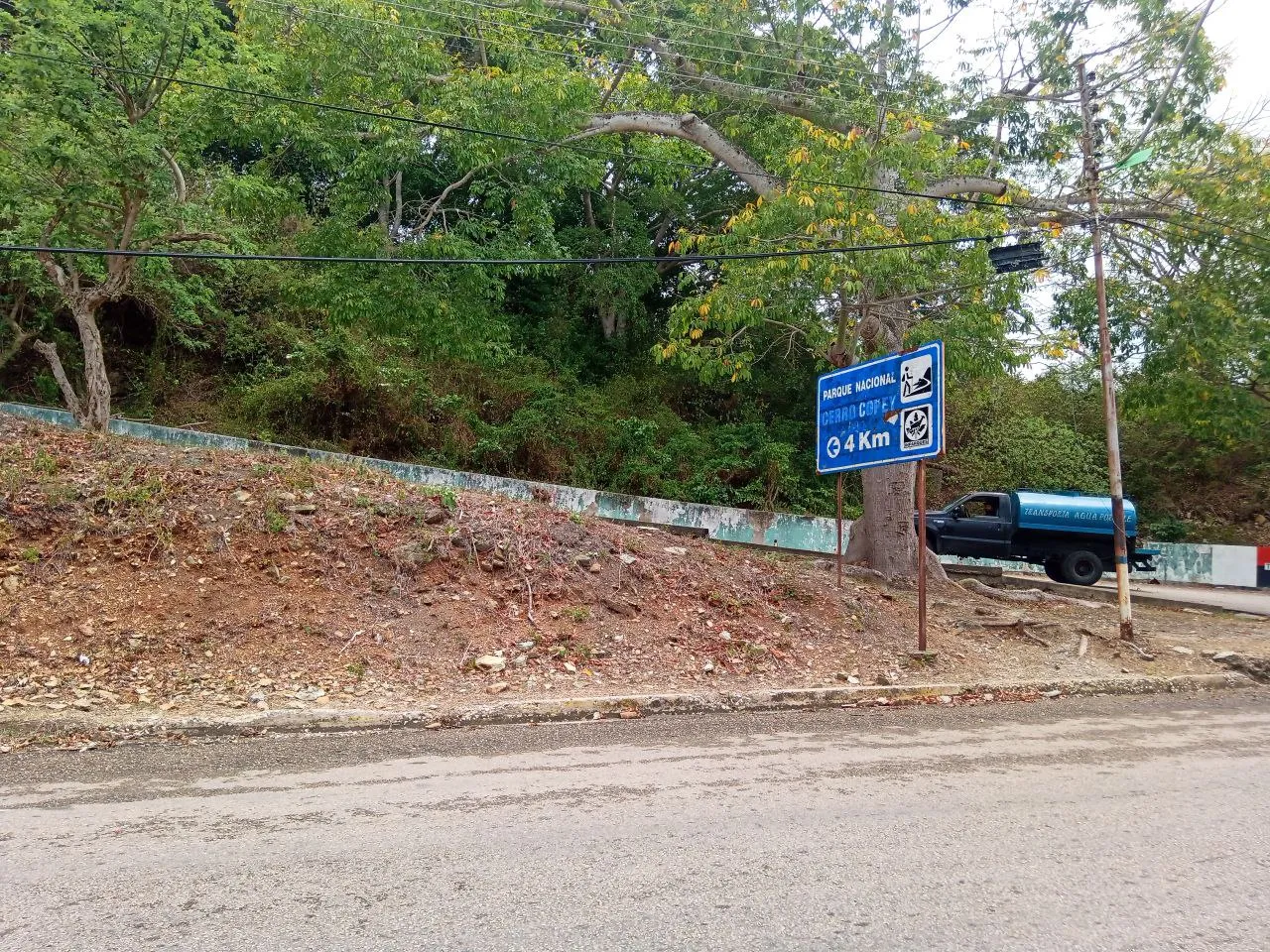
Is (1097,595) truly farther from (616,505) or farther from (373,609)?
(373,609)

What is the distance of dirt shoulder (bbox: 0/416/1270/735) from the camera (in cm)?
730

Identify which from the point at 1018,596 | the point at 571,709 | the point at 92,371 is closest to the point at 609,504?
the point at 1018,596

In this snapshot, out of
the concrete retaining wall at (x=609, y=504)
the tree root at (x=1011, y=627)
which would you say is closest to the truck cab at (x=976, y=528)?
the concrete retaining wall at (x=609, y=504)

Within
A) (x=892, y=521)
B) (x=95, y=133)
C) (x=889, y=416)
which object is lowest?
(x=892, y=521)

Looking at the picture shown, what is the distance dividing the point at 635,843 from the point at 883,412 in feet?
21.7

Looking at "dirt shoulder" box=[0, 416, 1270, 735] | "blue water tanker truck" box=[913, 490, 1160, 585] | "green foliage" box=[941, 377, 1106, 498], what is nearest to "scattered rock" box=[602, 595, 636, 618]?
"dirt shoulder" box=[0, 416, 1270, 735]

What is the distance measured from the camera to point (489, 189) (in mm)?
16016

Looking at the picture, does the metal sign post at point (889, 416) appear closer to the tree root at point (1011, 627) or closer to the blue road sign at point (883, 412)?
the blue road sign at point (883, 412)

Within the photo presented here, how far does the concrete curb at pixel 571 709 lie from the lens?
249 inches

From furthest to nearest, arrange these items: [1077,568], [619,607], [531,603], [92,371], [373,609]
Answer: [1077,568]
[92,371]
[619,607]
[531,603]
[373,609]

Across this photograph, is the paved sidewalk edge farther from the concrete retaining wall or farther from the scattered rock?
the scattered rock

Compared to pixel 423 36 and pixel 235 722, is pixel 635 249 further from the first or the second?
pixel 235 722

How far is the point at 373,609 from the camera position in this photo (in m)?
8.43

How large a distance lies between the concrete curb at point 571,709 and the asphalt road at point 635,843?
0.26 metres
